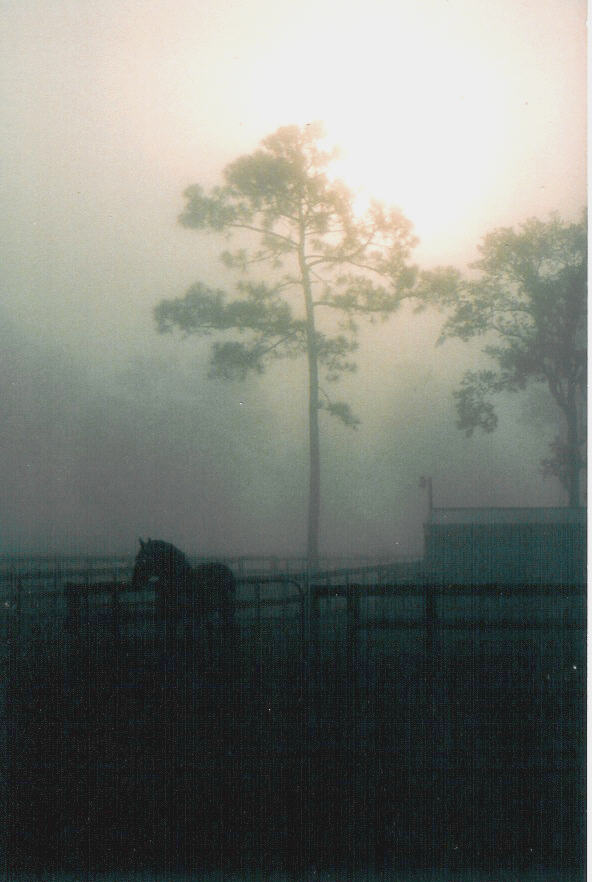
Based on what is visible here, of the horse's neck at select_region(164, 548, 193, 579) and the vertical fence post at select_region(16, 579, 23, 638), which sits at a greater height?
the horse's neck at select_region(164, 548, 193, 579)

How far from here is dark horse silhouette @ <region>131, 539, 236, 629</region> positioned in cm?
178

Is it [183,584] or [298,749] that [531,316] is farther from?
→ [298,749]

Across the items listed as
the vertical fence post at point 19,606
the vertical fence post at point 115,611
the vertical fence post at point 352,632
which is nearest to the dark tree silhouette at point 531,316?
the vertical fence post at point 352,632

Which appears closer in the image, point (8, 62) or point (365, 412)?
point (365, 412)

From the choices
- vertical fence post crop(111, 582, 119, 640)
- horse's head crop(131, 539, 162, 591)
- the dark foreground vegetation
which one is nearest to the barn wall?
the dark foreground vegetation

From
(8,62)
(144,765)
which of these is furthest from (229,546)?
(8,62)

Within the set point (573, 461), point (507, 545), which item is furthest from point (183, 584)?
point (573, 461)

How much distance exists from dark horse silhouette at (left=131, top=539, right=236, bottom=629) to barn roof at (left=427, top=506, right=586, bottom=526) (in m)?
0.47

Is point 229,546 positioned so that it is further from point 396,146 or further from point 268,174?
point 396,146

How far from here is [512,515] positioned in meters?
1.74

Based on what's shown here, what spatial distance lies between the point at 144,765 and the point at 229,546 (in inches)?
20.5

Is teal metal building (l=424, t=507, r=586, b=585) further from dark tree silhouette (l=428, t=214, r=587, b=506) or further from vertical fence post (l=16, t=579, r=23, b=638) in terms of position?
vertical fence post (l=16, t=579, r=23, b=638)

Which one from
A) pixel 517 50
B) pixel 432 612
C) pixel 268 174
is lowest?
pixel 432 612

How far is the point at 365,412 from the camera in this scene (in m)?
1.79
